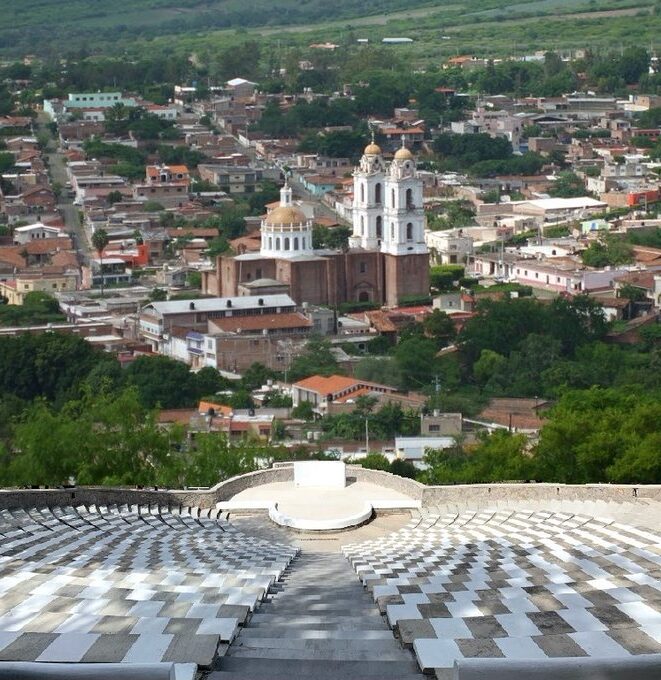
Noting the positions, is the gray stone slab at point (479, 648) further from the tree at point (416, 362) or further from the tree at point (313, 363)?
the tree at point (313, 363)

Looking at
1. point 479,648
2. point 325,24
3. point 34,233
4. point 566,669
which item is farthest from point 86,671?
point 325,24

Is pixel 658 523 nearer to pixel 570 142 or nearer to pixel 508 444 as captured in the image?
pixel 508 444

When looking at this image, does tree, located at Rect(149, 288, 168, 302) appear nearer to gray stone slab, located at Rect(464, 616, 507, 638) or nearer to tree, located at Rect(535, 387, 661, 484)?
tree, located at Rect(535, 387, 661, 484)

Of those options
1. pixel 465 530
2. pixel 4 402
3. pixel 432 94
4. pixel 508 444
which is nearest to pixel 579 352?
pixel 4 402

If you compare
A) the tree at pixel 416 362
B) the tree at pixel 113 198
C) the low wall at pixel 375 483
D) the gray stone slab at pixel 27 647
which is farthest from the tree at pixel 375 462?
the tree at pixel 113 198

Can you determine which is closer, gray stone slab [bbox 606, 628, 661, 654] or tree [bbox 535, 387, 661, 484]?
gray stone slab [bbox 606, 628, 661, 654]

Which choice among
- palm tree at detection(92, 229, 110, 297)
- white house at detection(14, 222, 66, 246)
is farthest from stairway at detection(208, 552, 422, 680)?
white house at detection(14, 222, 66, 246)

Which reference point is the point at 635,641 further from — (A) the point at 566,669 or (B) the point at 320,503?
(B) the point at 320,503

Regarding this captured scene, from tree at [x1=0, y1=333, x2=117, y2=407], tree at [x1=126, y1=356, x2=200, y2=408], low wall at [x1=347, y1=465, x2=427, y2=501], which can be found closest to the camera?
low wall at [x1=347, y1=465, x2=427, y2=501]
